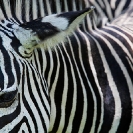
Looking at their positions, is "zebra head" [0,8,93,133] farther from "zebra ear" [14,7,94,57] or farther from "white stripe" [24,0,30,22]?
"white stripe" [24,0,30,22]

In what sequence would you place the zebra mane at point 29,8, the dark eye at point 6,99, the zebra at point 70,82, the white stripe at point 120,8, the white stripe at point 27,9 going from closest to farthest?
the dark eye at point 6,99 < the zebra at point 70,82 < the zebra mane at point 29,8 < the white stripe at point 27,9 < the white stripe at point 120,8

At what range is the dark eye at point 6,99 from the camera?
2.35 meters

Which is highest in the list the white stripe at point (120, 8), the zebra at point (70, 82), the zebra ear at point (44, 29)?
the white stripe at point (120, 8)

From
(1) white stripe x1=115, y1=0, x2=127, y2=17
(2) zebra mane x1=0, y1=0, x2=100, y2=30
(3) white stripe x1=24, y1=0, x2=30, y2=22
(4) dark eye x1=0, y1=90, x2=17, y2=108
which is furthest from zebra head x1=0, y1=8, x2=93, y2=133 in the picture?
(1) white stripe x1=115, y1=0, x2=127, y2=17

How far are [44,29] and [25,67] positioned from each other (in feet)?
0.88

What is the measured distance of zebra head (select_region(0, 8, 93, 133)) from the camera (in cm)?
240

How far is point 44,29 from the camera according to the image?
2.58 metres

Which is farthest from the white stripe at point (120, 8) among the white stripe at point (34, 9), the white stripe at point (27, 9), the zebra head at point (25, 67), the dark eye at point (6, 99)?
the dark eye at point (6, 99)

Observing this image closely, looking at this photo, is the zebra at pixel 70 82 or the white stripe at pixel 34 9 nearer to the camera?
the zebra at pixel 70 82

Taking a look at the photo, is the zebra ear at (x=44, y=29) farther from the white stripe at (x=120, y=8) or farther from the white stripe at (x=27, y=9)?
the white stripe at (x=120, y=8)

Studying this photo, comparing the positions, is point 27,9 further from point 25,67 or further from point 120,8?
point 120,8

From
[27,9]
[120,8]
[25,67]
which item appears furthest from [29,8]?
[120,8]

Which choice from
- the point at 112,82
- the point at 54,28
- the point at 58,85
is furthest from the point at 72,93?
the point at 54,28

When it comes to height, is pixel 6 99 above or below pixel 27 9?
below
